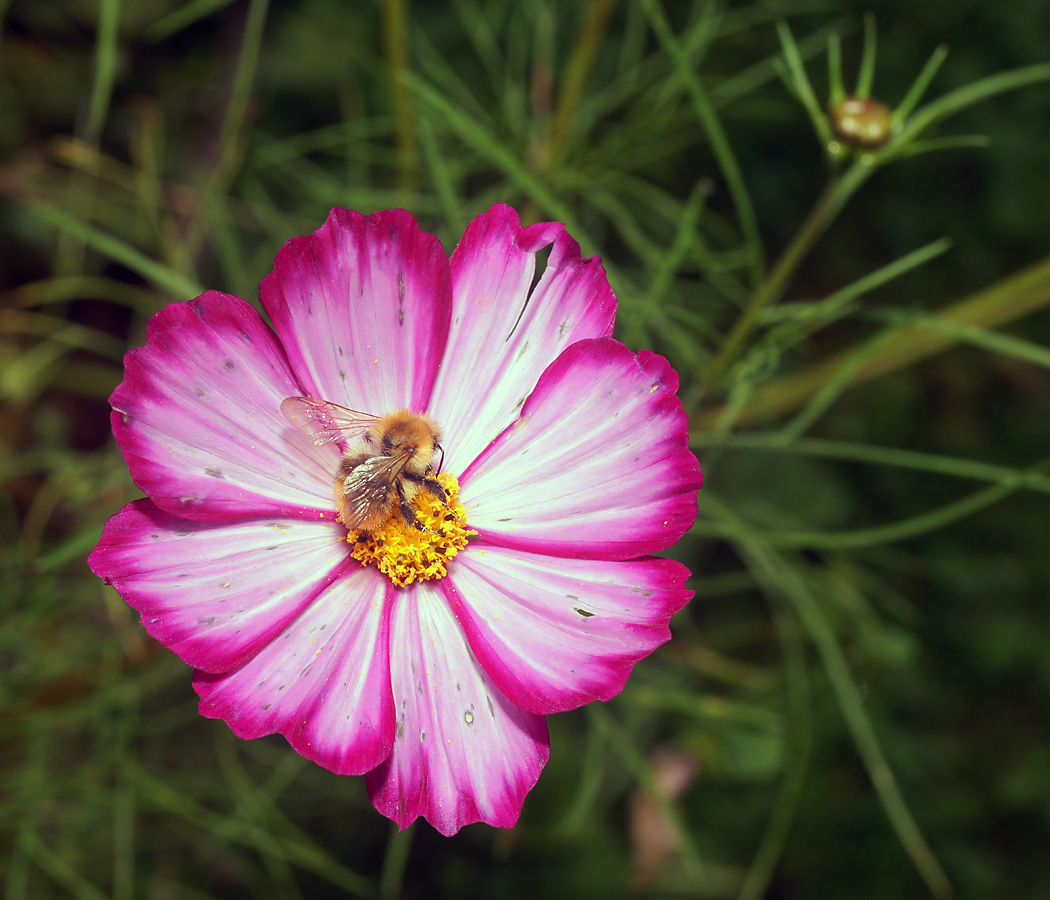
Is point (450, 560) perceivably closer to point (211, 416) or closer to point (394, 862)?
point (211, 416)

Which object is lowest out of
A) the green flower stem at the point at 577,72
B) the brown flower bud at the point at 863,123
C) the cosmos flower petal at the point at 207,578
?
the cosmos flower petal at the point at 207,578

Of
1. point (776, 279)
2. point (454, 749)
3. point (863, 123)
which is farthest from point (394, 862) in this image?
point (863, 123)

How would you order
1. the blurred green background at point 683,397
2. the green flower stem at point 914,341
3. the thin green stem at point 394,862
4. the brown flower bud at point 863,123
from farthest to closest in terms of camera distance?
1. the blurred green background at point 683,397
2. the thin green stem at point 394,862
3. the green flower stem at point 914,341
4. the brown flower bud at point 863,123

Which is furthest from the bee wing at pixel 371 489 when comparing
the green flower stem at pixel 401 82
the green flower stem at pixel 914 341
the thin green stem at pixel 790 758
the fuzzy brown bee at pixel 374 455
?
the thin green stem at pixel 790 758

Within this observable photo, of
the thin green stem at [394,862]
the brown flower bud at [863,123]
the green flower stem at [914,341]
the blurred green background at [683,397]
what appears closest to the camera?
the brown flower bud at [863,123]

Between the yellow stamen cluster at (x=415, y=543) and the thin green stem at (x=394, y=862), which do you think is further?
the thin green stem at (x=394, y=862)

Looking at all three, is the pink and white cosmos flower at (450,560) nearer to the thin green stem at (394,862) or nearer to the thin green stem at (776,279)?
the thin green stem at (776,279)

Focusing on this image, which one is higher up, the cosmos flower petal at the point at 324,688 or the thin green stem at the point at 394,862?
the cosmos flower petal at the point at 324,688
